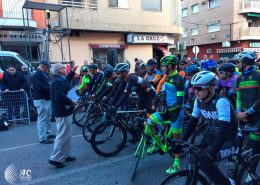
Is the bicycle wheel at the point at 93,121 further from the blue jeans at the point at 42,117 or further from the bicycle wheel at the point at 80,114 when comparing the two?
the bicycle wheel at the point at 80,114

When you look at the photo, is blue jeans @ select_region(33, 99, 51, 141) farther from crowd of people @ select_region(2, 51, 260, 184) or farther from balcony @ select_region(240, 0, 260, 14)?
balcony @ select_region(240, 0, 260, 14)

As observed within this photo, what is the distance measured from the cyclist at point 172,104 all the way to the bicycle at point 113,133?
2.98 feet

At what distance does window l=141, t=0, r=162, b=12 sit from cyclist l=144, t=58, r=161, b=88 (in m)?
12.3

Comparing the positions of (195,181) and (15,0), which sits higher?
(15,0)

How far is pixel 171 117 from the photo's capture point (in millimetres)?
4367

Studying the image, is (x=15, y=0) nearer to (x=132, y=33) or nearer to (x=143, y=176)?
(x=132, y=33)

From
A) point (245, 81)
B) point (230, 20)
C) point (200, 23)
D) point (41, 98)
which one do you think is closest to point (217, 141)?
point (245, 81)

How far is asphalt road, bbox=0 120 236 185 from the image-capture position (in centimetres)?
416

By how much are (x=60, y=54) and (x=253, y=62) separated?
13.5 meters

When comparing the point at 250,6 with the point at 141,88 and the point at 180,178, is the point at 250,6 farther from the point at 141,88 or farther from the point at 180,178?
the point at 180,178

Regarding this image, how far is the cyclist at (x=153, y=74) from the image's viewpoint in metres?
6.99

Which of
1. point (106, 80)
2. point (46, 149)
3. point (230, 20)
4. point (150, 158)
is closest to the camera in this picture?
point (150, 158)

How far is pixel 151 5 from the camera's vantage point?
19234 millimetres

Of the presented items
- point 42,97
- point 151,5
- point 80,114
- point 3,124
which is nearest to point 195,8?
point 151,5
